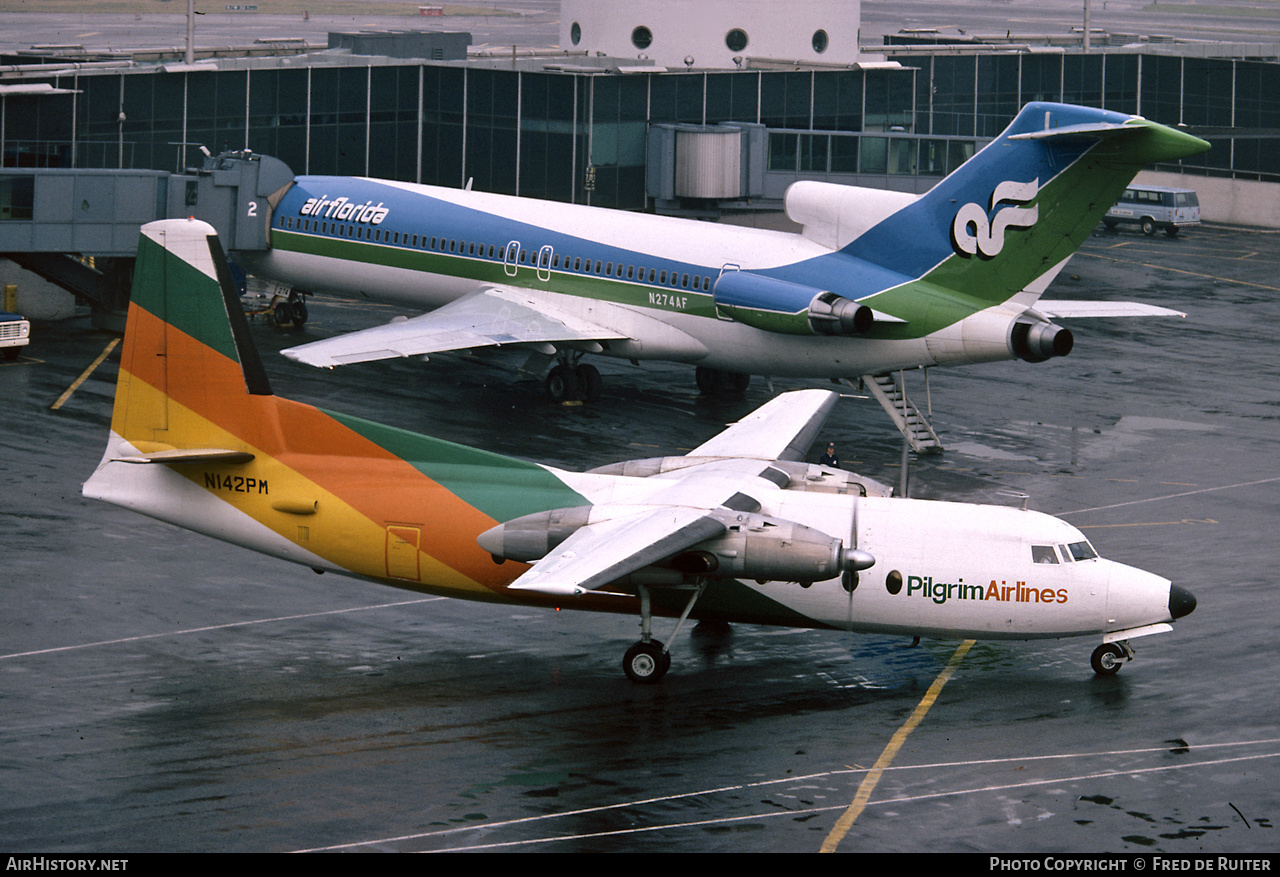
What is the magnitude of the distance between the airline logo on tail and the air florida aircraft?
0.13ft

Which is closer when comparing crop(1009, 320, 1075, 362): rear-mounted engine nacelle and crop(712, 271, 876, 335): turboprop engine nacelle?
crop(1009, 320, 1075, 362): rear-mounted engine nacelle

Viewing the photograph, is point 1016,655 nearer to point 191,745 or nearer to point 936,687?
point 936,687

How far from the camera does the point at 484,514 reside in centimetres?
3133

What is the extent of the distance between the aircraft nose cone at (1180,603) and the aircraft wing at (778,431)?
8621 millimetres

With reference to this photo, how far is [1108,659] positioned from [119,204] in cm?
3990

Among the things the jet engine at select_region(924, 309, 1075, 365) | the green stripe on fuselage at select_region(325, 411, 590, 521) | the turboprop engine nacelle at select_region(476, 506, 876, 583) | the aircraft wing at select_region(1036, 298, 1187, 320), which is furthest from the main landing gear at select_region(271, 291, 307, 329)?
the turboprop engine nacelle at select_region(476, 506, 876, 583)

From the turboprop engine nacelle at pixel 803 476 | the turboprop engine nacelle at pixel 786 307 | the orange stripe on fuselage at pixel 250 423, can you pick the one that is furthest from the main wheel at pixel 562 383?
the orange stripe on fuselage at pixel 250 423

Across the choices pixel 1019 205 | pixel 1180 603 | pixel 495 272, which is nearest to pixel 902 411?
pixel 1019 205

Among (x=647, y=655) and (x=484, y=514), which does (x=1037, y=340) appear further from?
(x=484, y=514)

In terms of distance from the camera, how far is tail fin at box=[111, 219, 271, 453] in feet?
104

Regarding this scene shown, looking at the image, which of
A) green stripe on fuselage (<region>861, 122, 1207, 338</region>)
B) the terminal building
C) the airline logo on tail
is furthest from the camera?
the terminal building

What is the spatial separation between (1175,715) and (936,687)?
14.0ft

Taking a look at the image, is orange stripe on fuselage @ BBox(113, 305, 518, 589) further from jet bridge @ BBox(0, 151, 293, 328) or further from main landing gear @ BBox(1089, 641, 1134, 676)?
jet bridge @ BBox(0, 151, 293, 328)

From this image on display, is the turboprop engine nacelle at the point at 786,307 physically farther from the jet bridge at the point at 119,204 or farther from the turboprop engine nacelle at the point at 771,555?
the turboprop engine nacelle at the point at 771,555
